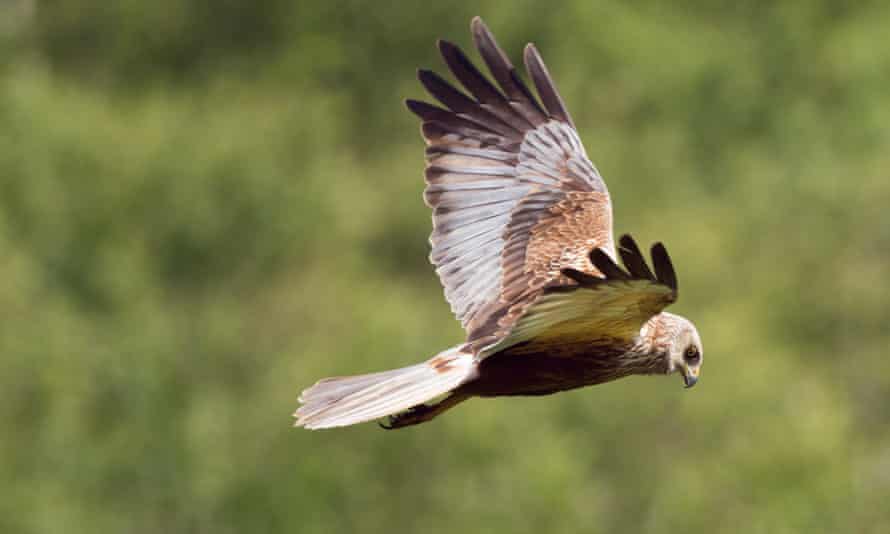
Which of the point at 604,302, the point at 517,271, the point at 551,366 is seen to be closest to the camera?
the point at 604,302

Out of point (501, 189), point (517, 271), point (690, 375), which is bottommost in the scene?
point (690, 375)

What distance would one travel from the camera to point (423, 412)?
8766 mm

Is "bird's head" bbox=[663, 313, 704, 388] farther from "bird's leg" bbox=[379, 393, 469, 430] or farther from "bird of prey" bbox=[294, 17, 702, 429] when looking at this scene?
"bird's leg" bbox=[379, 393, 469, 430]

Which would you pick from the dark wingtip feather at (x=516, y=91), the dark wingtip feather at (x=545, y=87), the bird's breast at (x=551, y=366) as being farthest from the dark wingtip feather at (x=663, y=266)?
the dark wingtip feather at (x=516, y=91)

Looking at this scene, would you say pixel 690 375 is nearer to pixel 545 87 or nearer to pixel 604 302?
pixel 604 302

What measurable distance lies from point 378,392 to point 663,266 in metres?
1.48

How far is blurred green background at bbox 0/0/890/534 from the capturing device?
28.2m

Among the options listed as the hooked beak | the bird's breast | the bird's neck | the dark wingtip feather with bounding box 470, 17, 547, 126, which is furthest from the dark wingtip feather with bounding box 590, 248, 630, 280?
the dark wingtip feather with bounding box 470, 17, 547, 126

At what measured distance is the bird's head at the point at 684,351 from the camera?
8773 mm

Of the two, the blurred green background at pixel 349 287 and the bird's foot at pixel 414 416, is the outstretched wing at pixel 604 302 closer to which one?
the bird's foot at pixel 414 416

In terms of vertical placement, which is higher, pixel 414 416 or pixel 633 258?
pixel 633 258

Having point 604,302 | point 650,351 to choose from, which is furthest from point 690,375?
point 604,302

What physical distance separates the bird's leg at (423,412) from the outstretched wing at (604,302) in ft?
1.47

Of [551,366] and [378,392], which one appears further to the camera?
[551,366]
